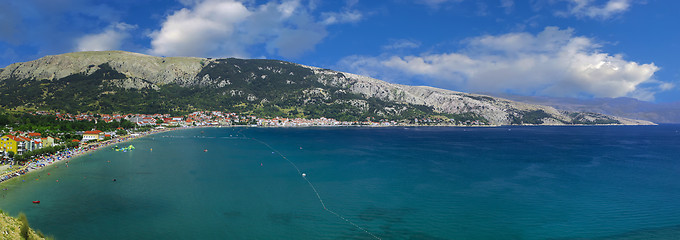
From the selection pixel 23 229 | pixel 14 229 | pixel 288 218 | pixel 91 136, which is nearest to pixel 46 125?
pixel 91 136

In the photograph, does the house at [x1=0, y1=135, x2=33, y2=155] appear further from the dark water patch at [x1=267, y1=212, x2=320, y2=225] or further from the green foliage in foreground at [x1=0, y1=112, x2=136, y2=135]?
the dark water patch at [x1=267, y1=212, x2=320, y2=225]

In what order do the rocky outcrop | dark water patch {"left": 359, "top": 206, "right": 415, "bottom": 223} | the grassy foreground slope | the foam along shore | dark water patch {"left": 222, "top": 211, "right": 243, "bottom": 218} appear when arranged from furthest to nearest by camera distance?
the rocky outcrop, the foam along shore, dark water patch {"left": 222, "top": 211, "right": 243, "bottom": 218}, dark water patch {"left": 359, "top": 206, "right": 415, "bottom": 223}, the grassy foreground slope

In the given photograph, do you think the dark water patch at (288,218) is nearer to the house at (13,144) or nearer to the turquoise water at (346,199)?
the turquoise water at (346,199)

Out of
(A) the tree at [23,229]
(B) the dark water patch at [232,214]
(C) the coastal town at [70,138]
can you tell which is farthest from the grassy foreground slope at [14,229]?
(C) the coastal town at [70,138]

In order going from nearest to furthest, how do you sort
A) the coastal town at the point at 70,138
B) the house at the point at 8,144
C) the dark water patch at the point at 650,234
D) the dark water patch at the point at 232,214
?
the dark water patch at the point at 650,234, the dark water patch at the point at 232,214, the coastal town at the point at 70,138, the house at the point at 8,144

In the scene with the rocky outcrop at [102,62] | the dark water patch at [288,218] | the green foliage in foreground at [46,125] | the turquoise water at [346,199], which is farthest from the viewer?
the rocky outcrop at [102,62]

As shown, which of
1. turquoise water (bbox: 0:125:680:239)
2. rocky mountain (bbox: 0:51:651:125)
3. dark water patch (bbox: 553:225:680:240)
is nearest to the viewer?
dark water patch (bbox: 553:225:680:240)

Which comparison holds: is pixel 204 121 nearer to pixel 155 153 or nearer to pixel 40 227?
pixel 155 153

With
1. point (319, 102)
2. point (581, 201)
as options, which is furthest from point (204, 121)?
point (581, 201)

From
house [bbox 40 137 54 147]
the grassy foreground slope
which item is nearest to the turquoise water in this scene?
the grassy foreground slope
